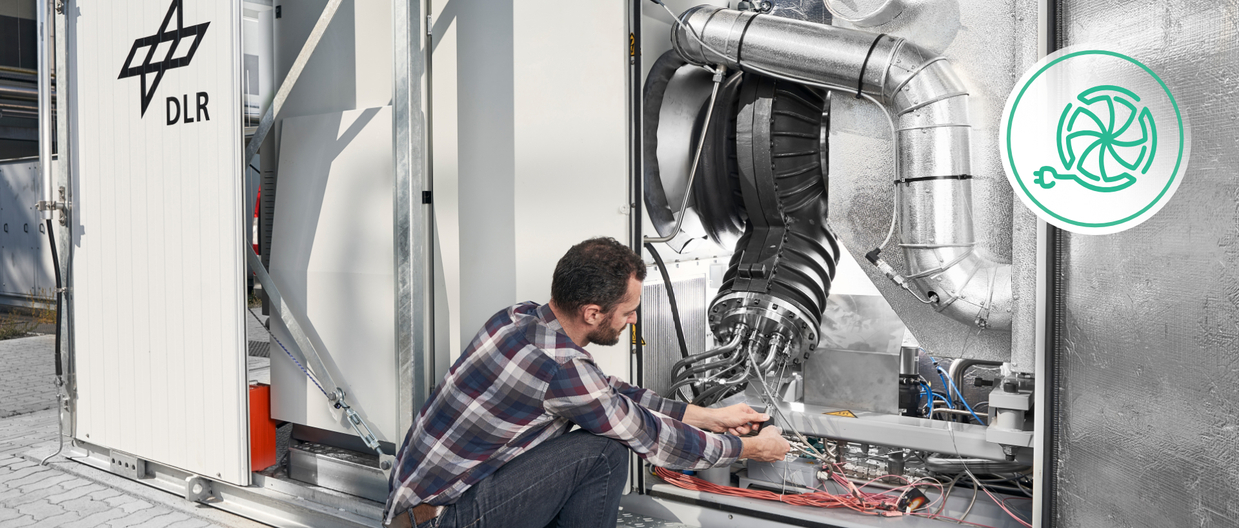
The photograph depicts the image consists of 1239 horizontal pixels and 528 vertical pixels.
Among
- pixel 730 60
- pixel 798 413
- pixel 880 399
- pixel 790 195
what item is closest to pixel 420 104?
pixel 730 60

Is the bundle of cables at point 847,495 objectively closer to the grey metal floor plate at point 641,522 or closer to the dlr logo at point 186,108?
the grey metal floor plate at point 641,522

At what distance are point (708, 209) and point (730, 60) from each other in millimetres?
659

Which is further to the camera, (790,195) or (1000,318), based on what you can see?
(790,195)

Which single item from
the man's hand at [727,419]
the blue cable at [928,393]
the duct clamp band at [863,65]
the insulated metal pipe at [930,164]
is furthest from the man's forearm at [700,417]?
the blue cable at [928,393]

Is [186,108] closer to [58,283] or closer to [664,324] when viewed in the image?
[58,283]

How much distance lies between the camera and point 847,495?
2.54 m

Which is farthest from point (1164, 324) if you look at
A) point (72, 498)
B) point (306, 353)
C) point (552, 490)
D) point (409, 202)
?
point (72, 498)

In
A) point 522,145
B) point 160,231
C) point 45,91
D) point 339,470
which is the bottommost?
point 339,470

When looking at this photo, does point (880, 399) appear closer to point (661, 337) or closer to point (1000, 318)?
point (1000, 318)

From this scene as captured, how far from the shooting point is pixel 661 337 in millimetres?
3037

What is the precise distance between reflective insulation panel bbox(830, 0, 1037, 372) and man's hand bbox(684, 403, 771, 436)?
769 millimetres

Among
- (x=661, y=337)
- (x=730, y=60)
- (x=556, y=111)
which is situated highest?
(x=730, y=60)

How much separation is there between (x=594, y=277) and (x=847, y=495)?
4.20 feet

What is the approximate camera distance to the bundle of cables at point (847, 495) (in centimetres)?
242
